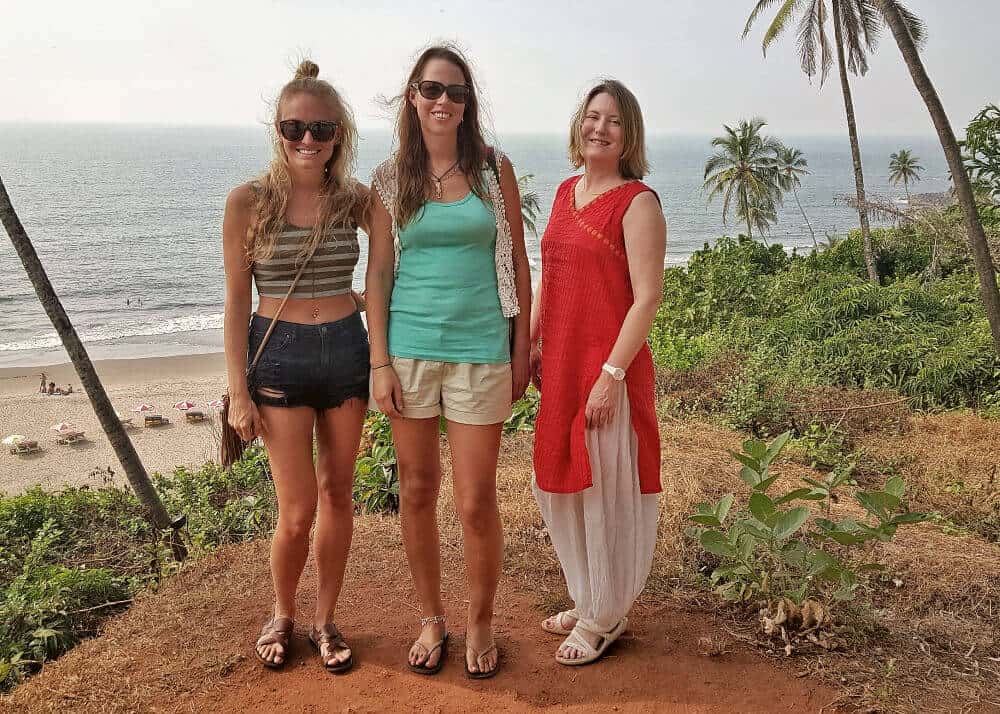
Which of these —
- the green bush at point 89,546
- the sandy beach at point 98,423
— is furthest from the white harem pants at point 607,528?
the sandy beach at point 98,423

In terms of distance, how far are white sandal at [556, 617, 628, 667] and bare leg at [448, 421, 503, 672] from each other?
28 centimetres

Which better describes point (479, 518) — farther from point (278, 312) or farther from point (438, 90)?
point (438, 90)

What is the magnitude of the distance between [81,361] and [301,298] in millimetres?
3394

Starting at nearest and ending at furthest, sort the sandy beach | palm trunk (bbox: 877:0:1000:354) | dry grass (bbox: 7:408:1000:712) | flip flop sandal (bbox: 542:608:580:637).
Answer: dry grass (bbox: 7:408:1000:712), flip flop sandal (bbox: 542:608:580:637), palm trunk (bbox: 877:0:1000:354), the sandy beach

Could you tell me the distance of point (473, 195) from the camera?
2.77 m

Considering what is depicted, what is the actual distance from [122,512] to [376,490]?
3445mm

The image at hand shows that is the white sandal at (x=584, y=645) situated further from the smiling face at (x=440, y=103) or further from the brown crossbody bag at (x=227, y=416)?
the smiling face at (x=440, y=103)

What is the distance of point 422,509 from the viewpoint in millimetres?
2977

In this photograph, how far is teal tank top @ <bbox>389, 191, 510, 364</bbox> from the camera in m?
2.74

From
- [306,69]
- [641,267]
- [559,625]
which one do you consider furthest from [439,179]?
[559,625]

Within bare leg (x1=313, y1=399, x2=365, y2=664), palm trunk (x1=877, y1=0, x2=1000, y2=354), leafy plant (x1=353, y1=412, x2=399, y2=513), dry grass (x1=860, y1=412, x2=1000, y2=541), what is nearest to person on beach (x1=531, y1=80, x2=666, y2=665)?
bare leg (x1=313, y1=399, x2=365, y2=664)

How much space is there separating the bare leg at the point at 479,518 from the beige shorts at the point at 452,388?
0.18 feet

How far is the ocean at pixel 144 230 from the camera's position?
2788 cm

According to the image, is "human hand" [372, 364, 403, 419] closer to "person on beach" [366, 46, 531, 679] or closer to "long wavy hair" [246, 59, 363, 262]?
"person on beach" [366, 46, 531, 679]
